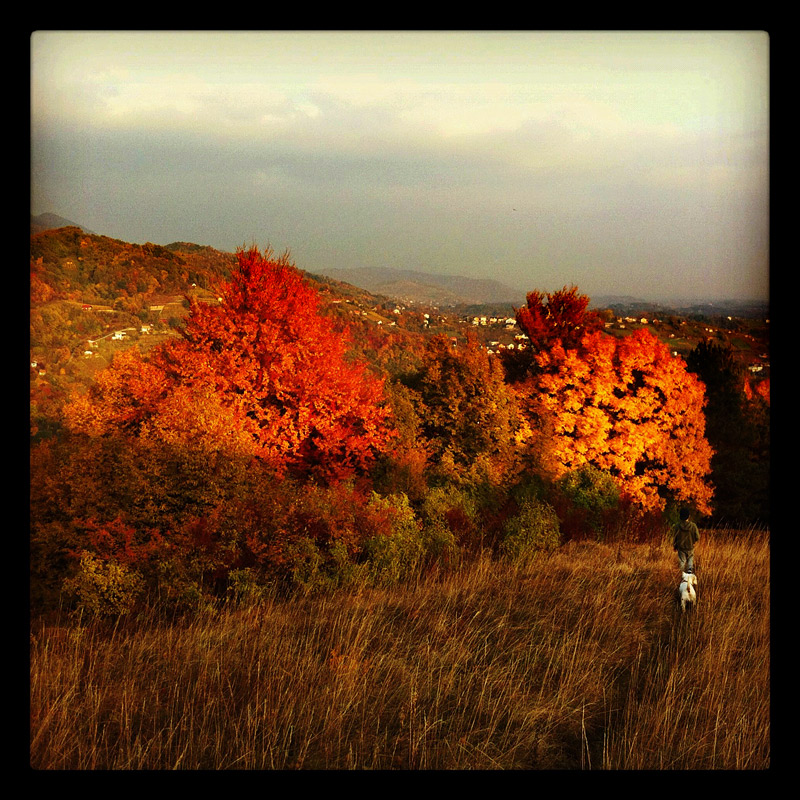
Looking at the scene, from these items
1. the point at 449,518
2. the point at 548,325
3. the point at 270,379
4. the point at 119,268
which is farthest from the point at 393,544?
the point at 548,325

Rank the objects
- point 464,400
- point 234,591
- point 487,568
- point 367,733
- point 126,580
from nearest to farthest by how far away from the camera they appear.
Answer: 1. point 367,733
2. point 126,580
3. point 234,591
4. point 487,568
5. point 464,400

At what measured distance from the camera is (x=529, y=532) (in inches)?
395

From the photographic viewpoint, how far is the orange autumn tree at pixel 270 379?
31.3 ft

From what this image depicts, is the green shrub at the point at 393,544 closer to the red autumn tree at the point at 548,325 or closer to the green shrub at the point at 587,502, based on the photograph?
the green shrub at the point at 587,502

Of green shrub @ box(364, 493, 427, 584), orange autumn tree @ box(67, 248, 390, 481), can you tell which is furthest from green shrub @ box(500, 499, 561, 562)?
orange autumn tree @ box(67, 248, 390, 481)

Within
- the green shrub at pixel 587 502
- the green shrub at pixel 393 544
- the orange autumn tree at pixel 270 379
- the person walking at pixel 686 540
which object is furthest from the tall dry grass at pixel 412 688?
the green shrub at pixel 587 502

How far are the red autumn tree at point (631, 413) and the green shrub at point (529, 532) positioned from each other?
4.40 meters

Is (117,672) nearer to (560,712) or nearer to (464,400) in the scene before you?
(560,712)

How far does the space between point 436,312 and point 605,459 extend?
6228mm

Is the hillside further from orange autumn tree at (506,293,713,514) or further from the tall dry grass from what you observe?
the tall dry grass

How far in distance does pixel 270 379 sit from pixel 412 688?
8.67 metres
